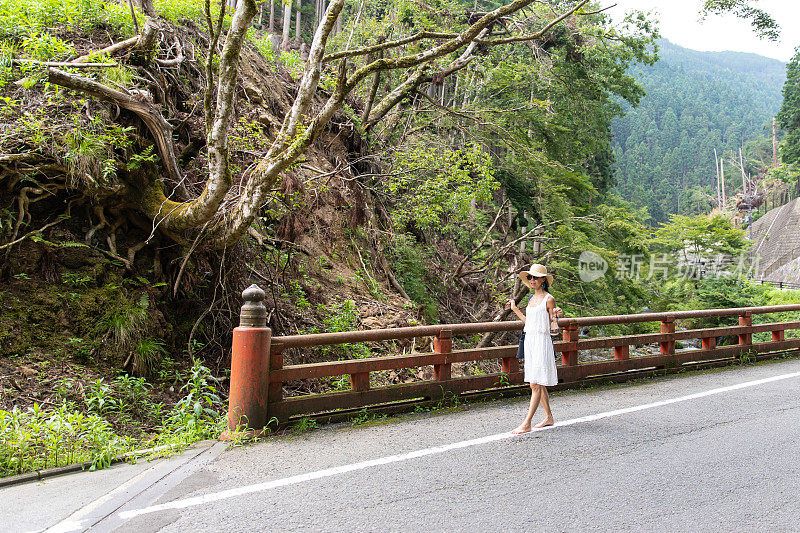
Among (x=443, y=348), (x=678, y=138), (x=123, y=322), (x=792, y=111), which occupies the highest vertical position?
(x=678, y=138)

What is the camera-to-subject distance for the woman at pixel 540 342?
573 cm

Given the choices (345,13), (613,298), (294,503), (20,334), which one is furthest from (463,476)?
(345,13)

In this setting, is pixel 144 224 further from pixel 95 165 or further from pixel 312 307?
pixel 312 307

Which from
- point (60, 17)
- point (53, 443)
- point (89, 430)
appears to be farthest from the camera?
point (60, 17)

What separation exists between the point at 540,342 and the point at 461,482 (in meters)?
2.02

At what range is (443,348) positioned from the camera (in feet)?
22.4

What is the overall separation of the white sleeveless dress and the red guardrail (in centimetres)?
113

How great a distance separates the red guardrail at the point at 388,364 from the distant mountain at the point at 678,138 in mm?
75516

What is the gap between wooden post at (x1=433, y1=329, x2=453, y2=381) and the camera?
22.4 ft

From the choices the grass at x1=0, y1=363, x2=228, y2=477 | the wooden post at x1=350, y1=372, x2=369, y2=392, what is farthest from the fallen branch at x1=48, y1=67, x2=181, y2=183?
the wooden post at x1=350, y1=372, x2=369, y2=392

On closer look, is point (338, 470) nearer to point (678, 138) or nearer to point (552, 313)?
point (552, 313)

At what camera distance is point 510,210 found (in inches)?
793

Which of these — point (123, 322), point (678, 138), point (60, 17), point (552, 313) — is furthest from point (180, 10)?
point (678, 138)

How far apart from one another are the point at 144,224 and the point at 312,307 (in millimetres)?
3285
